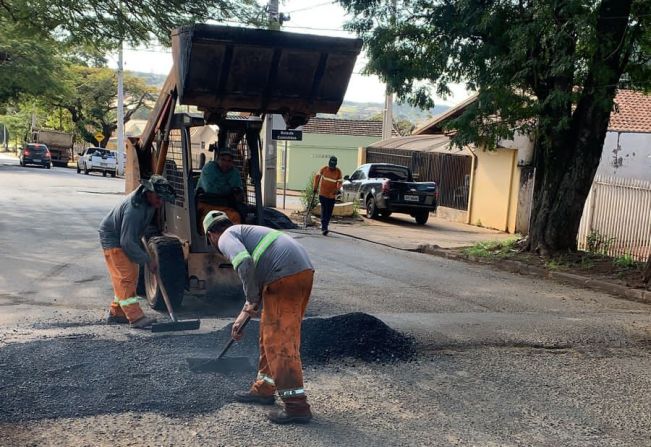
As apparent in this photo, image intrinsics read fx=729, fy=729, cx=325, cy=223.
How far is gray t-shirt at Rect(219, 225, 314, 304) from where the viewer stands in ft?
15.9

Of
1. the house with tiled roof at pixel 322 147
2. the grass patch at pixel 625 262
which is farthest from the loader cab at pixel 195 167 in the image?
the house with tiled roof at pixel 322 147

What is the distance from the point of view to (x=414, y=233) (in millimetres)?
18719

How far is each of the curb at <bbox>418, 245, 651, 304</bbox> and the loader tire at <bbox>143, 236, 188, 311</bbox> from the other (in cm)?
675

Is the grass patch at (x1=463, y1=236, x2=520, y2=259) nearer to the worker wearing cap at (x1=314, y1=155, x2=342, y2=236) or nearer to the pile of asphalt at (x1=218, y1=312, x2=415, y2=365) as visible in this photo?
the worker wearing cap at (x1=314, y1=155, x2=342, y2=236)

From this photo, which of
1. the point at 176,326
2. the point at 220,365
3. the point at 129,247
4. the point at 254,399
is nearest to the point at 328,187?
the point at 129,247

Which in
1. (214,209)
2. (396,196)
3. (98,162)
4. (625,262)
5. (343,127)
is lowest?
(625,262)

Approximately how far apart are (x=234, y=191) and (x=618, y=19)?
7319mm

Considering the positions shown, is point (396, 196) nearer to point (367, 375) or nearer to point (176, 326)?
point (176, 326)

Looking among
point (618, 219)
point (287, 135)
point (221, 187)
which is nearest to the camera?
point (221, 187)

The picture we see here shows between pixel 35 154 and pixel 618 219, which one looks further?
pixel 35 154

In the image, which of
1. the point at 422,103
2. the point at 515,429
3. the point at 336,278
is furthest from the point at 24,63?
the point at 515,429

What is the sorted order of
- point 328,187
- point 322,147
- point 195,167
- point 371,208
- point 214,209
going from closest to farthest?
1. point 214,209
2. point 195,167
3. point 328,187
4. point 371,208
5. point 322,147

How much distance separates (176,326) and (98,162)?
113ft

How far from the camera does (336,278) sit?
11000mm
